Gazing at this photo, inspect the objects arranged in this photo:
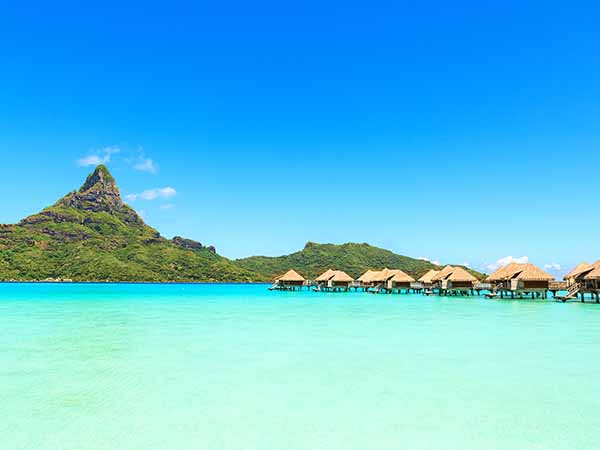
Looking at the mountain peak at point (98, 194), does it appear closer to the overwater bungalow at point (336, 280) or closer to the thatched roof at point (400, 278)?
the overwater bungalow at point (336, 280)

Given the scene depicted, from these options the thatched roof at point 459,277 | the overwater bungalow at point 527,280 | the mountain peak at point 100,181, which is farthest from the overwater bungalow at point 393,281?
the mountain peak at point 100,181

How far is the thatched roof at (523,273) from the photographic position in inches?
1500

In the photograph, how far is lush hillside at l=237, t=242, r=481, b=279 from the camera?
11969 cm

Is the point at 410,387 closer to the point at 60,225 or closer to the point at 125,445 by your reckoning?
the point at 125,445

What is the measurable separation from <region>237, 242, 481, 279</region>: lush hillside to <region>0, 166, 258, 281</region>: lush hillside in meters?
13.3

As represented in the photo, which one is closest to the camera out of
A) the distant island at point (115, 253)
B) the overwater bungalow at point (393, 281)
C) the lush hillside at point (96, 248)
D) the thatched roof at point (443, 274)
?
the thatched roof at point (443, 274)

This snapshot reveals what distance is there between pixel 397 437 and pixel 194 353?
714cm

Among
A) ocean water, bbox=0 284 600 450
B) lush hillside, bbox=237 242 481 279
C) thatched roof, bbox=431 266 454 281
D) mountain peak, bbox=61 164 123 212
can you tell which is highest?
mountain peak, bbox=61 164 123 212

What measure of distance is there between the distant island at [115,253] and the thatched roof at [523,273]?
229 feet

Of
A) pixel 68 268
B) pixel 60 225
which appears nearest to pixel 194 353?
pixel 68 268

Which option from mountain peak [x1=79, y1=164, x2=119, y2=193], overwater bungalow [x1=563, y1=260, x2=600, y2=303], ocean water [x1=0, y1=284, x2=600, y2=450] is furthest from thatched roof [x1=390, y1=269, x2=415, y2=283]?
mountain peak [x1=79, y1=164, x2=119, y2=193]

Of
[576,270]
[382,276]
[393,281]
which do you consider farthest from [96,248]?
[576,270]

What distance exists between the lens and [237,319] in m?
21.7

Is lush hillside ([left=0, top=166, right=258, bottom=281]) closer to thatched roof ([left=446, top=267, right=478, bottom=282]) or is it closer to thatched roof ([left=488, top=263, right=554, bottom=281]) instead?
thatched roof ([left=446, top=267, right=478, bottom=282])
